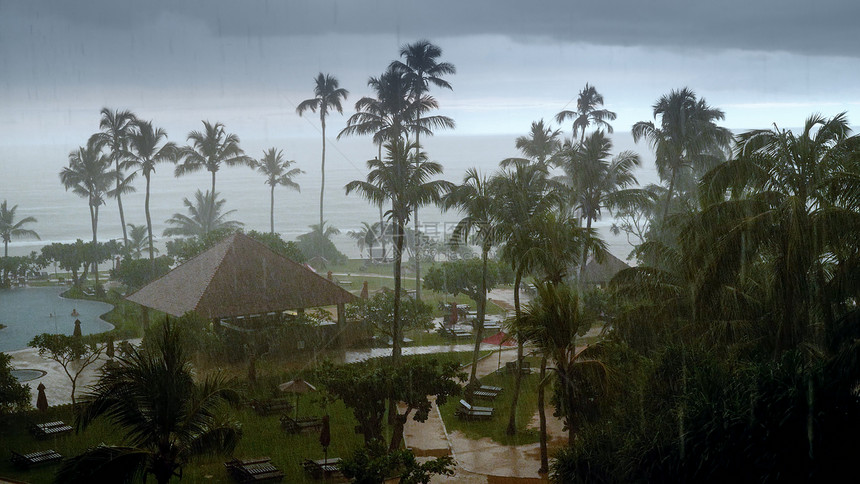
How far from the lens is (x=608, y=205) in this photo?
28.2 metres

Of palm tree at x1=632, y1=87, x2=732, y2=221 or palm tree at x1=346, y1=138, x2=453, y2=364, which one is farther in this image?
palm tree at x1=632, y1=87, x2=732, y2=221

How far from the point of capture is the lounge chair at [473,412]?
60.7 feet

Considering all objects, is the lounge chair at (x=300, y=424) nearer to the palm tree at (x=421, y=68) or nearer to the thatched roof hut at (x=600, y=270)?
the thatched roof hut at (x=600, y=270)

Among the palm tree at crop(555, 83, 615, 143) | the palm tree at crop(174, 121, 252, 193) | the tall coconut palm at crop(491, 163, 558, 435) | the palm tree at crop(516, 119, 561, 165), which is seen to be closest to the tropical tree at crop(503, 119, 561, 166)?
the palm tree at crop(516, 119, 561, 165)

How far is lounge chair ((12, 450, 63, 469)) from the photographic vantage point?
1464 centimetres

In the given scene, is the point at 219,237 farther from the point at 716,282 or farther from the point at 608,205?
the point at 716,282

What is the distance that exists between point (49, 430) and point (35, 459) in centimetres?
219

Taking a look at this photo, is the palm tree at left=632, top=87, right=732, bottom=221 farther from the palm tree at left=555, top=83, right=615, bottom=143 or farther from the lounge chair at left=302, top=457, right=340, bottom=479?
the lounge chair at left=302, top=457, right=340, bottom=479

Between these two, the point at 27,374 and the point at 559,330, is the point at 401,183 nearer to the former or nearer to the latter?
the point at 559,330

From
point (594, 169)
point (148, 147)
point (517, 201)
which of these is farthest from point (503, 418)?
point (148, 147)

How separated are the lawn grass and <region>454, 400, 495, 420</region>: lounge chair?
0.11 metres

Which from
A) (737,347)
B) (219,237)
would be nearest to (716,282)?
(737,347)

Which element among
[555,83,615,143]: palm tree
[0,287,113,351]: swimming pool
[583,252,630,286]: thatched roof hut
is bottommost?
[0,287,113,351]: swimming pool

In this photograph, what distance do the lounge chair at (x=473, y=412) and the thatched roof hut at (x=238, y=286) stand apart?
9176mm
